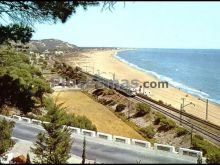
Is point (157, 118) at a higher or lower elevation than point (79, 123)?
lower

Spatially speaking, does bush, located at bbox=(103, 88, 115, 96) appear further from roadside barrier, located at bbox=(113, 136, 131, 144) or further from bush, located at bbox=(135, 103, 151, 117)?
roadside barrier, located at bbox=(113, 136, 131, 144)

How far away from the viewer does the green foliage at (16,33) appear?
17.1 m

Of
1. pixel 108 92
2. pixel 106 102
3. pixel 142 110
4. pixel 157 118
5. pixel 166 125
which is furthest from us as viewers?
pixel 108 92

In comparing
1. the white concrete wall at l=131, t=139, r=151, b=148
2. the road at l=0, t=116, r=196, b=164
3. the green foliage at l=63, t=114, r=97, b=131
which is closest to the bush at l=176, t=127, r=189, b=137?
the green foliage at l=63, t=114, r=97, b=131

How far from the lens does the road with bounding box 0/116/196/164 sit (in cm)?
2512

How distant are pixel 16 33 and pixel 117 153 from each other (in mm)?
12926

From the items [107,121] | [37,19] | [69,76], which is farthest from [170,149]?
[69,76]

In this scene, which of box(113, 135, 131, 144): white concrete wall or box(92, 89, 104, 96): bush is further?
box(92, 89, 104, 96): bush

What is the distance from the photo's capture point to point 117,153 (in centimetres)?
2748

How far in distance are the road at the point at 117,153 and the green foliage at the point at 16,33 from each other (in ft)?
31.6

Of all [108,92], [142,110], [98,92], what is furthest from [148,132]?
[98,92]

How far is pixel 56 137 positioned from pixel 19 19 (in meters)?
8.18

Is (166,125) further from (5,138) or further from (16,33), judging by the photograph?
(16,33)

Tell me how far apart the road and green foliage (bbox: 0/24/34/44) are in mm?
9627
